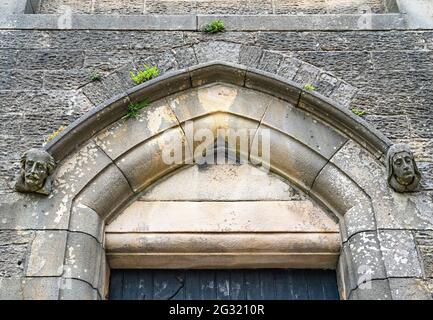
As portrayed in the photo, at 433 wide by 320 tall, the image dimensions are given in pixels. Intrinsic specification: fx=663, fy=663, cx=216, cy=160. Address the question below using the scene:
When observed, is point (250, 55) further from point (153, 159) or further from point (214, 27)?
point (153, 159)

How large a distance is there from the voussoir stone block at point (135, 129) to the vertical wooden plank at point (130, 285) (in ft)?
2.37

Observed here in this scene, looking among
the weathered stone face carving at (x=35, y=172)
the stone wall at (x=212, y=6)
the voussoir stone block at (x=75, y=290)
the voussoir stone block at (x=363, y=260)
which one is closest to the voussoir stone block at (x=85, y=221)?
the weathered stone face carving at (x=35, y=172)

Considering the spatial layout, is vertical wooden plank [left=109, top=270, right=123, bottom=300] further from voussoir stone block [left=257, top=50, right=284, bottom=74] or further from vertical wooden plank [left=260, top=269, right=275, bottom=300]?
voussoir stone block [left=257, top=50, right=284, bottom=74]

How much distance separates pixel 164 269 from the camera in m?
4.12

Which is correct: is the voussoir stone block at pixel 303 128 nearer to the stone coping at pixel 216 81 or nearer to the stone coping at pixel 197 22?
the stone coping at pixel 216 81

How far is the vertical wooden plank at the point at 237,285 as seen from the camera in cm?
400

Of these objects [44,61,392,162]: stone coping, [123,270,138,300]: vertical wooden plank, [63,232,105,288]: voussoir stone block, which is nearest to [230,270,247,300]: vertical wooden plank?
[123,270,138,300]: vertical wooden plank

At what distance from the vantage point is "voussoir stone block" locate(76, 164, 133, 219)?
156 inches

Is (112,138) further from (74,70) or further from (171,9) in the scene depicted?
(171,9)

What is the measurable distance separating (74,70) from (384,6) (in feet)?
8.20

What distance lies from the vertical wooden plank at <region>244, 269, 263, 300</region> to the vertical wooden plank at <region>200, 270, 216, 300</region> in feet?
0.67

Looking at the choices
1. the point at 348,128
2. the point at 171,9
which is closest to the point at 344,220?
the point at 348,128

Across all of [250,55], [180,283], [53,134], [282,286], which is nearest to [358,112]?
[250,55]

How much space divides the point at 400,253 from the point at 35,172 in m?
2.15
